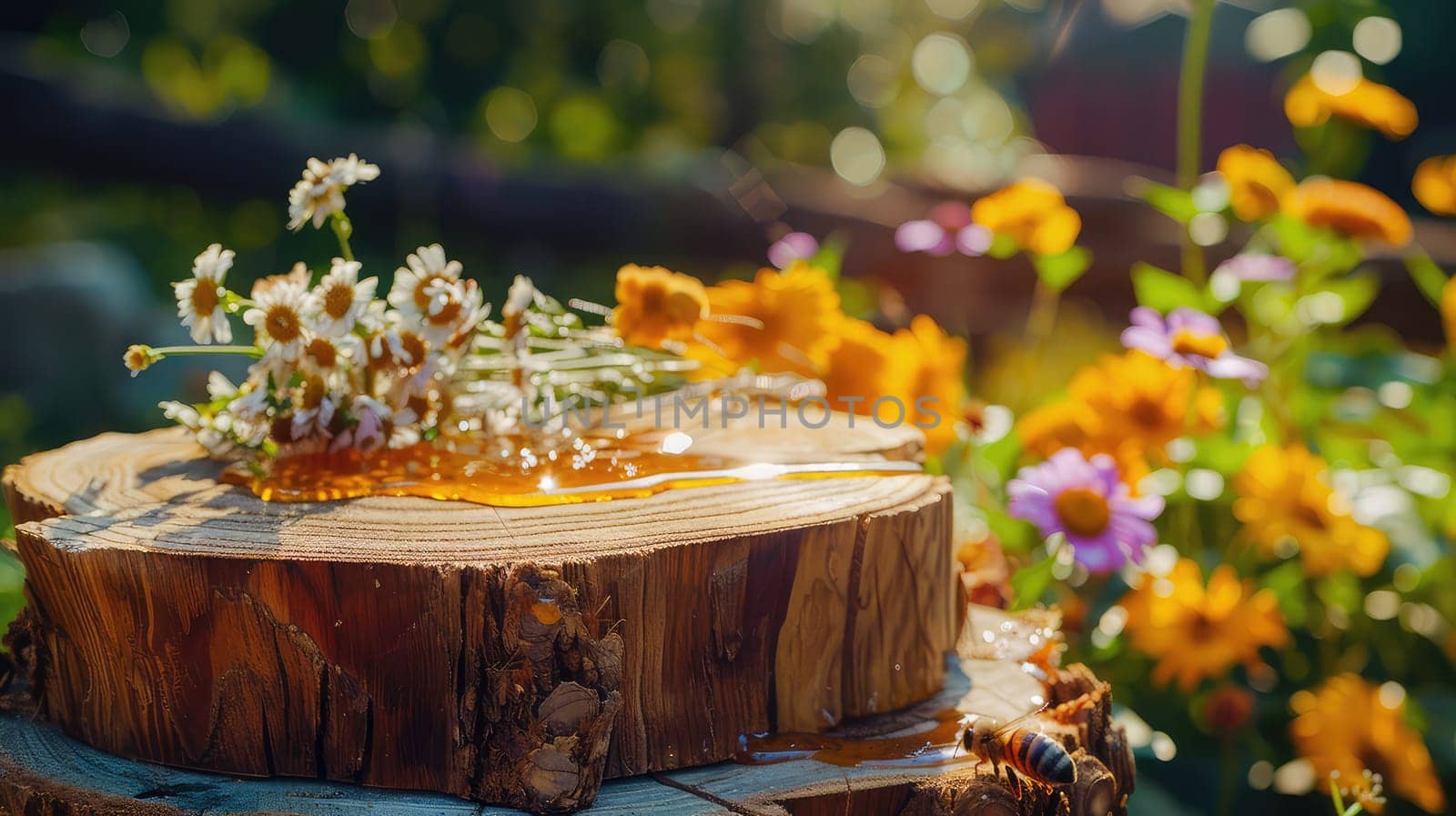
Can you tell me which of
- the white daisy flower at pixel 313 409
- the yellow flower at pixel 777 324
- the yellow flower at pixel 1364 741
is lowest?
the yellow flower at pixel 1364 741

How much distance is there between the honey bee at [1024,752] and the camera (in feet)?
3.62

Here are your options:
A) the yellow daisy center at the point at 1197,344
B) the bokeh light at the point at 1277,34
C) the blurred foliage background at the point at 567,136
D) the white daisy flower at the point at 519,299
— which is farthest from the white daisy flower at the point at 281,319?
the bokeh light at the point at 1277,34

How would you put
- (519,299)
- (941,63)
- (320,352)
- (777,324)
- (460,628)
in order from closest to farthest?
1. (460,628)
2. (320,352)
3. (519,299)
4. (777,324)
5. (941,63)

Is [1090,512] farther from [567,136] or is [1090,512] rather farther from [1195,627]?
[567,136]

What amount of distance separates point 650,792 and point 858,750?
24cm

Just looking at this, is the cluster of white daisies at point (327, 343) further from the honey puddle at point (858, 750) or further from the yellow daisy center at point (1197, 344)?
the yellow daisy center at point (1197, 344)

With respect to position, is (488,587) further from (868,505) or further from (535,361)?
(535,361)

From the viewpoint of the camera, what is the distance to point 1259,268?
212 cm

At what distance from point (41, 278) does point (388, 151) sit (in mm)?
1614

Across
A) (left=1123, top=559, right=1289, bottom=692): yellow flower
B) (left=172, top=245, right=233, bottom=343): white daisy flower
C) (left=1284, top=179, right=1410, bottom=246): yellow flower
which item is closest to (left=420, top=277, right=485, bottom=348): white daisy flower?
(left=172, top=245, right=233, bottom=343): white daisy flower

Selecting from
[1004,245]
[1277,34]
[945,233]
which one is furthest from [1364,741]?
[1277,34]

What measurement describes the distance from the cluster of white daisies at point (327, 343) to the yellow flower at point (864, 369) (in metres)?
0.71

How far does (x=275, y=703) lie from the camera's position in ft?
3.76

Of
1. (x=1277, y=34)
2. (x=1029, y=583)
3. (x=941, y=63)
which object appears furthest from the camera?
(x=941, y=63)
